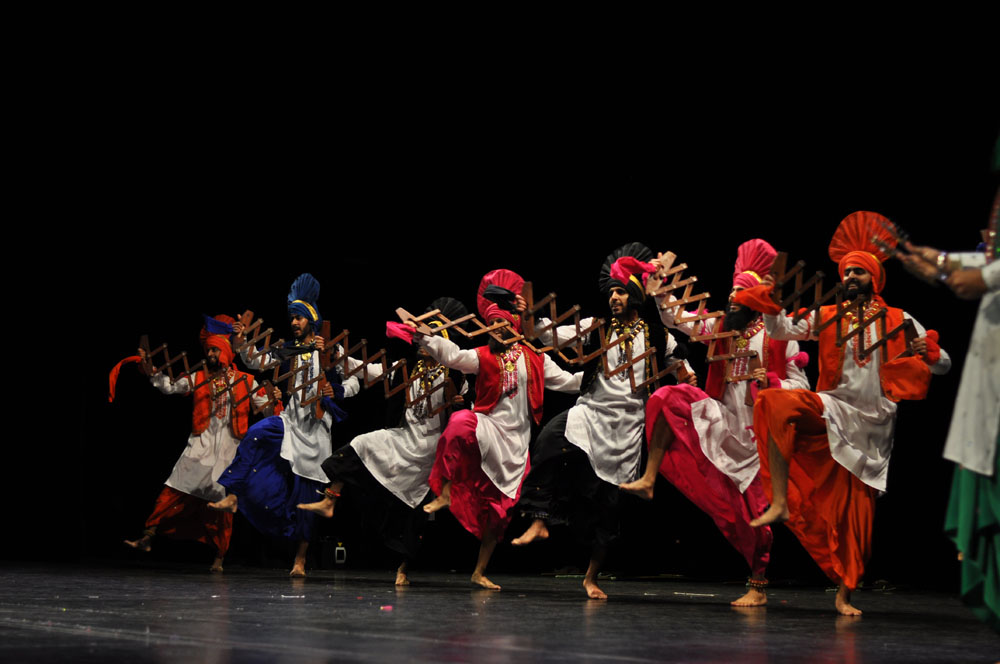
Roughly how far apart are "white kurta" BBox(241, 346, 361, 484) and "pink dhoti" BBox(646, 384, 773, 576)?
2.55 m

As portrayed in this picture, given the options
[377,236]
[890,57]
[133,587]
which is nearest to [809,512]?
[890,57]

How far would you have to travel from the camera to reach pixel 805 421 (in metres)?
5.35

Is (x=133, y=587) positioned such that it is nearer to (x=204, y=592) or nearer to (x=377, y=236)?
(x=204, y=592)

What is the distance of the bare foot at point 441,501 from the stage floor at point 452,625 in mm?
413

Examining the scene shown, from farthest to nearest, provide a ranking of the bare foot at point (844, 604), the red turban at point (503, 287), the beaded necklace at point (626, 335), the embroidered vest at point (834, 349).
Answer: the red turban at point (503, 287), the beaded necklace at point (626, 335), the embroidered vest at point (834, 349), the bare foot at point (844, 604)

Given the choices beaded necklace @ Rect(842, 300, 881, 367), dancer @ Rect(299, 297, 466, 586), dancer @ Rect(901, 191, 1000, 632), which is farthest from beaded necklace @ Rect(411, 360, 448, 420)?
dancer @ Rect(901, 191, 1000, 632)

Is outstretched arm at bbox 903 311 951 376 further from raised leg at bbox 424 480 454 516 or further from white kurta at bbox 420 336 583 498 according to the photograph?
raised leg at bbox 424 480 454 516

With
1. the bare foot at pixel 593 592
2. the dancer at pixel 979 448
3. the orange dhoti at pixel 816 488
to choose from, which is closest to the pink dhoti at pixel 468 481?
the bare foot at pixel 593 592

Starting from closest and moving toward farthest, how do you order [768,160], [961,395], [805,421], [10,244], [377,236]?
[961,395]
[805,421]
[768,160]
[377,236]
[10,244]

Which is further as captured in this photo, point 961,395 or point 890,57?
point 890,57

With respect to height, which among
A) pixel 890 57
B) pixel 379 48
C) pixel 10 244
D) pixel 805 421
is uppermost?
pixel 379 48

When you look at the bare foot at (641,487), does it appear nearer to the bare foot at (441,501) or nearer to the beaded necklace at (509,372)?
the beaded necklace at (509,372)

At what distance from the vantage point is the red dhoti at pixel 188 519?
8695 mm

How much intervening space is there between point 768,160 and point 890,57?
34.5 inches
